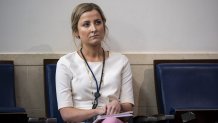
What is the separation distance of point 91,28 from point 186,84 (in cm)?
82

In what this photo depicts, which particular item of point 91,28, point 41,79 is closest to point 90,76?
point 91,28

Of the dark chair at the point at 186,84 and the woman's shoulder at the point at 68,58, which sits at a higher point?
the woman's shoulder at the point at 68,58

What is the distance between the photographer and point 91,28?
6.30 ft

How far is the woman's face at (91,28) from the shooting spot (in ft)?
6.33

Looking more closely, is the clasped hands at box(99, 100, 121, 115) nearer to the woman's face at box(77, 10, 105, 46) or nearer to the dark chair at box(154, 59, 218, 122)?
the woman's face at box(77, 10, 105, 46)

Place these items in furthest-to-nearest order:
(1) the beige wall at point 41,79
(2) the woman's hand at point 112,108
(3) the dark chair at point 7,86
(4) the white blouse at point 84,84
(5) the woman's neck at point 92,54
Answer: (1) the beige wall at point 41,79
(3) the dark chair at point 7,86
(5) the woman's neck at point 92,54
(4) the white blouse at point 84,84
(2) the woman's hand at point 112,108

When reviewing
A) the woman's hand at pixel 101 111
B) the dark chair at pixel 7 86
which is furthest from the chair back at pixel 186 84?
the dark chair at pixel 7 86

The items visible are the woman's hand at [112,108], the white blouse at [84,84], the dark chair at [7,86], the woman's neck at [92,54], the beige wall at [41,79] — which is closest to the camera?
the woman's hand at [112,108]

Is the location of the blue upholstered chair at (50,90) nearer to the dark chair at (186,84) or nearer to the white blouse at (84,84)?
the white blouse at (84,84)

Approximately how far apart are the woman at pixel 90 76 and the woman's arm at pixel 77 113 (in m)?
0.01

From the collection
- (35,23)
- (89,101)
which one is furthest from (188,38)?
(35,23)

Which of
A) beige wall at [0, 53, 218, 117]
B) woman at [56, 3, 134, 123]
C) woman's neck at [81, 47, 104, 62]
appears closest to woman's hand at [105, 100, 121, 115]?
woman at [56, 3, 134, 123]

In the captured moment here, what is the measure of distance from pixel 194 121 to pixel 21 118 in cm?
81

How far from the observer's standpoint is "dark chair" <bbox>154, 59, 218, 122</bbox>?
221 cm
